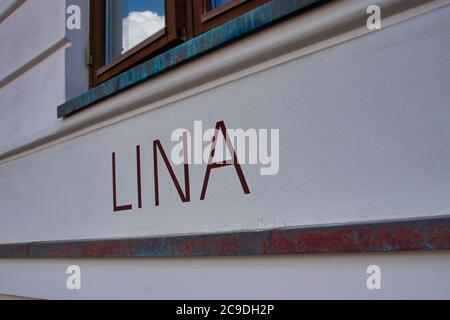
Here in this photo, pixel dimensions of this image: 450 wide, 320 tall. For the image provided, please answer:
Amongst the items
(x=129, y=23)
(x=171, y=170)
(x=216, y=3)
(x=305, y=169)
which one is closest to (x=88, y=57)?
(x=129, y=23)

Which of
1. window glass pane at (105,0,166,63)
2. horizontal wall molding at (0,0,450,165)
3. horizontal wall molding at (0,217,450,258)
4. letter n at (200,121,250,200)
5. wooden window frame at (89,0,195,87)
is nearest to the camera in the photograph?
horizontal wall molding at (0,217,450,258)

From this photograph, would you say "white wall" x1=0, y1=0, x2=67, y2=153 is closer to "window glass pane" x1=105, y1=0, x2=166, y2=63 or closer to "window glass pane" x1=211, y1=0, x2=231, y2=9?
"window glass pane" x1=105, y1=0, x2=166, y2=63

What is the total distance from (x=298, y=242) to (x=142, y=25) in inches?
64.3

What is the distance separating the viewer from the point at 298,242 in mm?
1848

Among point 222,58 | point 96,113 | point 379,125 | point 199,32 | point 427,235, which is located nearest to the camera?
point 427,235

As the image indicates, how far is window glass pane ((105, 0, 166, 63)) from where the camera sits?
115 inches

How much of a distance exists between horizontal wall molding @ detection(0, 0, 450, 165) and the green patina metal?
27 millimetres

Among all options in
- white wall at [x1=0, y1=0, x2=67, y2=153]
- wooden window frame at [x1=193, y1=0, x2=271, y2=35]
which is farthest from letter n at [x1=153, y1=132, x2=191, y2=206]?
white wall at [x1=0, y1=0, x2=67, y2=153]

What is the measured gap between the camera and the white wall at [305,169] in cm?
160

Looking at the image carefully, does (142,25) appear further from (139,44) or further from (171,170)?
(171,170)

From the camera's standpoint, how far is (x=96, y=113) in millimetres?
2877

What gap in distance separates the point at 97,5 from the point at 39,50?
48 centimetres
